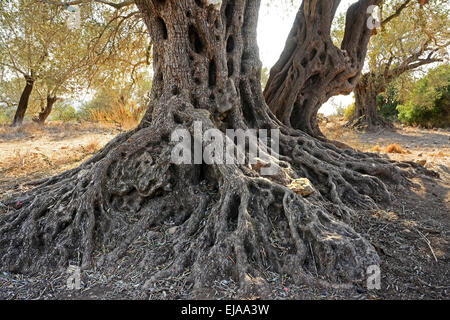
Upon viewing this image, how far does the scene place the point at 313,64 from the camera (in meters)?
6.04

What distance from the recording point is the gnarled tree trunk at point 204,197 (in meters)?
2.58

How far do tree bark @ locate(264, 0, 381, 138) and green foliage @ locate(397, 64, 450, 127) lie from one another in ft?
35.6

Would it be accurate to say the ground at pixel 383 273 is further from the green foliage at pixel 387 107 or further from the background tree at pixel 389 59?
the green foliage at pixel 387 107

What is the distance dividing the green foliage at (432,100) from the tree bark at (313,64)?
10836mm

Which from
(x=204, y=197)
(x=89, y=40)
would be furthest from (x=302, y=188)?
(x=89, y=40)

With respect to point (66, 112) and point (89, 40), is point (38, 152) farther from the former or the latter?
point (66, 112)

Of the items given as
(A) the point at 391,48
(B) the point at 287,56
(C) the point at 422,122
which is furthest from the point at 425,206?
(C) the point at 422,122

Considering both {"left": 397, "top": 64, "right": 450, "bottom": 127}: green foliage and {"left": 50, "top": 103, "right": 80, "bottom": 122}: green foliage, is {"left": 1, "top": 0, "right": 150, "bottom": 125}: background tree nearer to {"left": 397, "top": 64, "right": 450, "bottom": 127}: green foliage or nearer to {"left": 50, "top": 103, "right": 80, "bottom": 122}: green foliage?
{"left": 397, "top": 64, "right": 450, "bottom": 127}: green foliage

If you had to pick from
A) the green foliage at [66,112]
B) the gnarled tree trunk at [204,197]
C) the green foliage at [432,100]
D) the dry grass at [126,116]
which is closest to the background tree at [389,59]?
the green foliage at [432,100]

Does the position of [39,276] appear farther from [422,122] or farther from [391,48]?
[422,122]

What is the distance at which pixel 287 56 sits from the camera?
6516mm

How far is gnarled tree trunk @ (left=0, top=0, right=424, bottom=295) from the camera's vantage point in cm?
258
